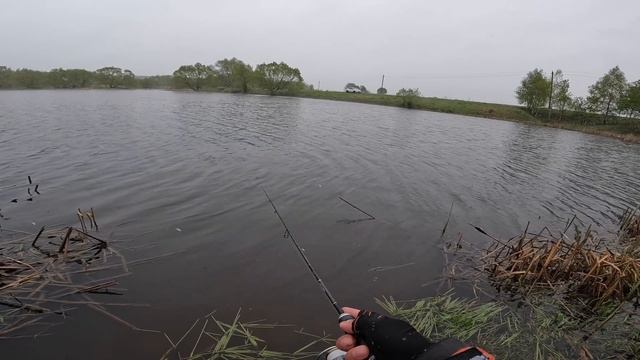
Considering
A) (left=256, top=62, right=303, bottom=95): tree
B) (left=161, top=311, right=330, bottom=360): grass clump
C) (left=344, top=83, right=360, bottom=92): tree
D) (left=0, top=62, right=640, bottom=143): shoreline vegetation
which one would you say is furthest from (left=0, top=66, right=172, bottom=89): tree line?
(left=161, top=311, right=330, bottom=360): grass clump

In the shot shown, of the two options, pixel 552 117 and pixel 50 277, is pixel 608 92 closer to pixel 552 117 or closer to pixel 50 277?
pixel 552 117

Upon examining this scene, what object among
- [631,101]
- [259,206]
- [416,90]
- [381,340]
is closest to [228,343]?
[381,340]

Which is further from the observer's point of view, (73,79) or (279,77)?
(279,77)

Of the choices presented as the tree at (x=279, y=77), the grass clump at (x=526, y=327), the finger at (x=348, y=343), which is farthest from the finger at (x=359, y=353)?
the tree at (x=279, y=77)

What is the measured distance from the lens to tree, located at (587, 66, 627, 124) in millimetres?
58875

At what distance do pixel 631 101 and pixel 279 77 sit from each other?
7325 centimetres

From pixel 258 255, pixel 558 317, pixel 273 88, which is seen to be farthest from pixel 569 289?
pixel 273 88

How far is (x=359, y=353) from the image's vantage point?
9.34 ft

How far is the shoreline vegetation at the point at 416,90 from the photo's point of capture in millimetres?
57188

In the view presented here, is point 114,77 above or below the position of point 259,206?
above

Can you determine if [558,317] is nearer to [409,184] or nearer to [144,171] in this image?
[409,184]

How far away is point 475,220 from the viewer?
34.1 feet

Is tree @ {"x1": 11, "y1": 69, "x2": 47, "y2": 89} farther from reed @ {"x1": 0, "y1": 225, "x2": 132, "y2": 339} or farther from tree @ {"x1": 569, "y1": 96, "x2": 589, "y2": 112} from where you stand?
tree @ {"x1": 569, "y1": 96, "x2": 589, "y2": 112}

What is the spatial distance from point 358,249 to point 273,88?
88.5 meters
